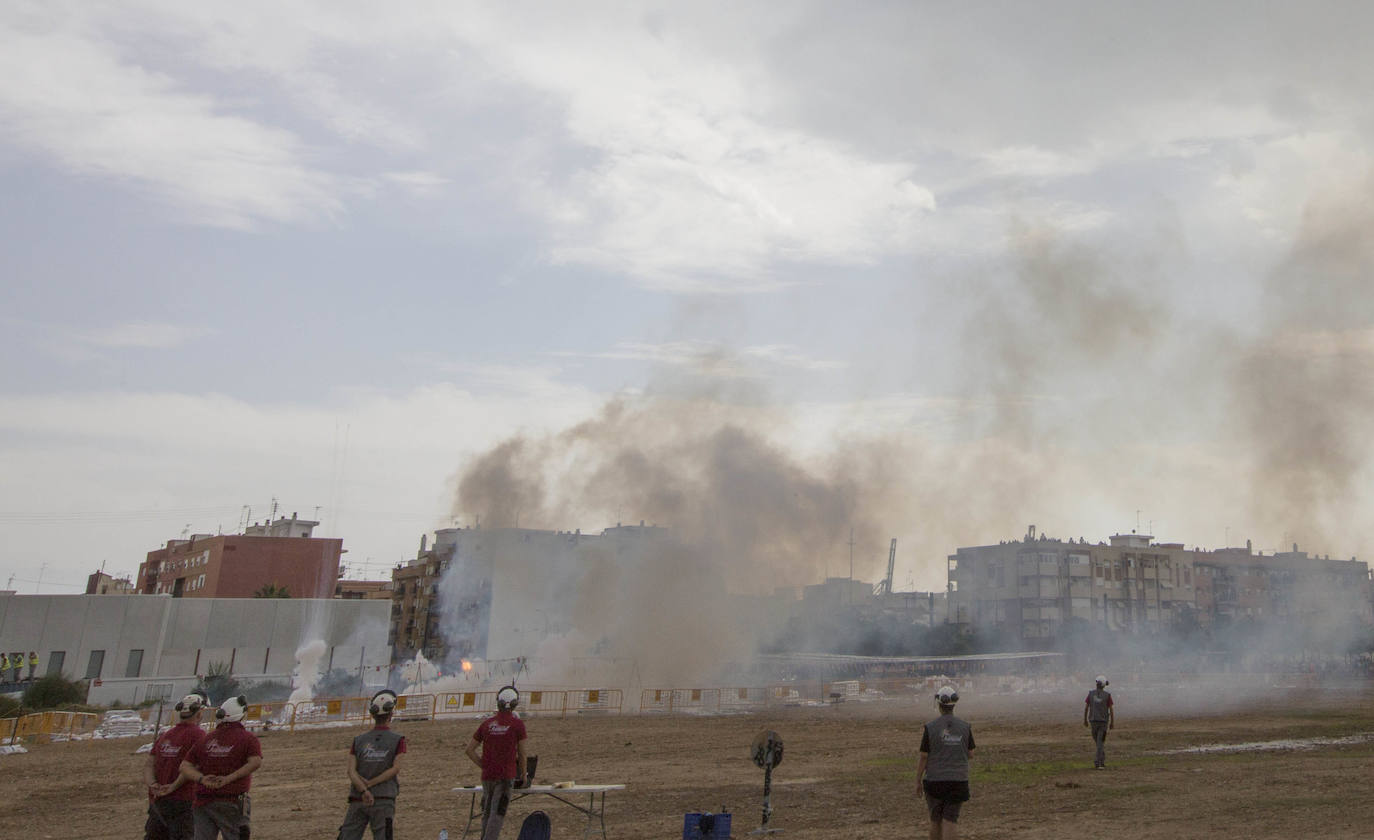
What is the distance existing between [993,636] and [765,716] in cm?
6528

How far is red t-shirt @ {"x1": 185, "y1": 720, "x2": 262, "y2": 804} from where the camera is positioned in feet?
29.3

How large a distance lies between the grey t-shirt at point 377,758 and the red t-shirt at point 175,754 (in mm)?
1420

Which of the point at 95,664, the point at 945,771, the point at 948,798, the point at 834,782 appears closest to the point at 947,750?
the point at 945,771

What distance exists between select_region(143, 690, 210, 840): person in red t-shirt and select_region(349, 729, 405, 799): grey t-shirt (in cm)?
143

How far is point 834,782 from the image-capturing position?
2055 centimetres

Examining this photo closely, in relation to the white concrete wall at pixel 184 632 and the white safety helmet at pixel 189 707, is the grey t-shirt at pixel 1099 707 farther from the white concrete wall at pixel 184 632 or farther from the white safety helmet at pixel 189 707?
the white concrete wall at pixel 184 632

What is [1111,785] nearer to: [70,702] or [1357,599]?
[70,702]

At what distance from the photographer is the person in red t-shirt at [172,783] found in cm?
918

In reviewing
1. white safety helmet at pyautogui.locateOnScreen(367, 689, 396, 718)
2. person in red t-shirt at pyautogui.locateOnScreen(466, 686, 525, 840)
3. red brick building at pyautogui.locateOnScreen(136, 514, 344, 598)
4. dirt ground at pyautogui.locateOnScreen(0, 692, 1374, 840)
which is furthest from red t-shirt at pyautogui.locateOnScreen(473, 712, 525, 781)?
red brick building at pyautogui.locateOnScreen(136, 514, 344, 598)

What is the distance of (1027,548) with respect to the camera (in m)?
105

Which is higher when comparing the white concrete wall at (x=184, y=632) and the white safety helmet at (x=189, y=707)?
the white safety helmet at (x=189, y=707)

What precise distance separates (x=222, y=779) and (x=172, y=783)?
0.65 metres

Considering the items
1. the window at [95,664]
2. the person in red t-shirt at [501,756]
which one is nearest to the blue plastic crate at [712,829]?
the person in red t-shirt at [501,756]

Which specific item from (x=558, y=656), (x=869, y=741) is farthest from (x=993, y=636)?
(x=869, y=741)
